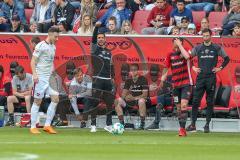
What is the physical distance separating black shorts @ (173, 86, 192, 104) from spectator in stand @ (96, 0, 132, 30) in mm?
3788

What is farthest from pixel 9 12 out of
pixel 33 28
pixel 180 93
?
pixel 180 93

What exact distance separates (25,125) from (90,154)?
8.15 m

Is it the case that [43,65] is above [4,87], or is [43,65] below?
above

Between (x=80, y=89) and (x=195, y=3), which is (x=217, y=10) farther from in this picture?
(x=80, y=89)

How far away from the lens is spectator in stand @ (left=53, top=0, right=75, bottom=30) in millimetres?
23234

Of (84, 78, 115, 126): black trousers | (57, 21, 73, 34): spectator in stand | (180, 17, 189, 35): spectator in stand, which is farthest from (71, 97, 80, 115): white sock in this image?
(180, 17, 189, 35): spectator in stand

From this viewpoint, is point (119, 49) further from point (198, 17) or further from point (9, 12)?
point (9, 12)

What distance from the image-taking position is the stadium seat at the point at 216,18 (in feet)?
72.6

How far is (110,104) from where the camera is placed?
788 inches

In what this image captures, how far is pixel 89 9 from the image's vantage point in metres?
22.8

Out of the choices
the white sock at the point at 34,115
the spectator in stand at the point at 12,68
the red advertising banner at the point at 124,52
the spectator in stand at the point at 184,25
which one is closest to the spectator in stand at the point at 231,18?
the red advertising banner at the point at 124,52

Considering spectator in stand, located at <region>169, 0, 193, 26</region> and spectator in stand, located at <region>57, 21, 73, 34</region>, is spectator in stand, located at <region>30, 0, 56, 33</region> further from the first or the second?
spectator in stand, located at <region>169, 0, 193, 26</region>

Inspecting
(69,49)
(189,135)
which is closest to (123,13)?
(69,49)

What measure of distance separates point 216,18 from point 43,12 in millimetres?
4903
